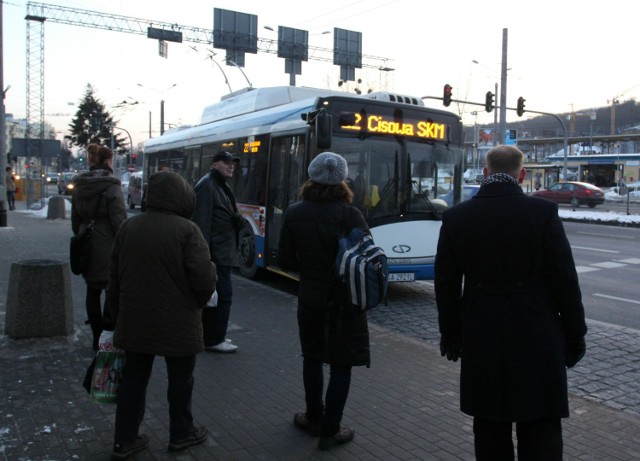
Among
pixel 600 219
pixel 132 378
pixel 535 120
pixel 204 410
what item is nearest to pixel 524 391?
pixel 132 378

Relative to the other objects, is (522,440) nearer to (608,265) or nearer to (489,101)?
(608,265)

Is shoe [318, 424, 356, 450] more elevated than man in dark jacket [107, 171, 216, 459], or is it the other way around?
man in dark jacket [107, 171, 216, 459]

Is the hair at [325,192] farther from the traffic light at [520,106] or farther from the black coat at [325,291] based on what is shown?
the traffic light at [520,106]

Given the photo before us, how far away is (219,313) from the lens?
5.90m

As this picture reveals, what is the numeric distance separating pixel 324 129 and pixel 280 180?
6.09ft

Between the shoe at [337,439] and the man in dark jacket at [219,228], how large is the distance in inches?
88.2

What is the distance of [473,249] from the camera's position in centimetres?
285

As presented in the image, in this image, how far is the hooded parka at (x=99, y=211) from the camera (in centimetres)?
532

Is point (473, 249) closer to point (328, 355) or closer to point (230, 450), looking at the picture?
point (328, 355)

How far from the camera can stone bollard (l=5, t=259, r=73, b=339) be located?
6113mm

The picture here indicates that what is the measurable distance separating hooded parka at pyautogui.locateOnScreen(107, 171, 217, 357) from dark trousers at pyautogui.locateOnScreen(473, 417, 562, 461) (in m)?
1.67

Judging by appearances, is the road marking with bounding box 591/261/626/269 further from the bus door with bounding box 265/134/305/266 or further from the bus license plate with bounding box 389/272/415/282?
the bus door with bounding box 265/134/305/266

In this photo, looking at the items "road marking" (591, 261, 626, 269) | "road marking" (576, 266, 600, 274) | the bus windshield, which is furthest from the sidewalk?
"road marking" (591, 261, 626, 269)

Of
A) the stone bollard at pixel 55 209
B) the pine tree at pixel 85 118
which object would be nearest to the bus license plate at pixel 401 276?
the stone bollard at pixel 55 209
